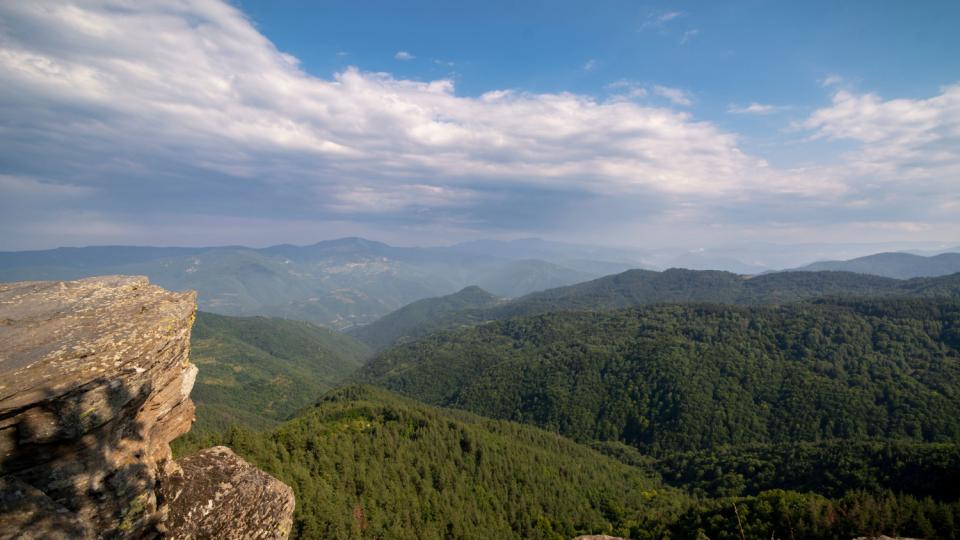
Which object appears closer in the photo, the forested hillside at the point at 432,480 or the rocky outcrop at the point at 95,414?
the rocky outcrop at the point at 95,414

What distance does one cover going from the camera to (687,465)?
449 ft

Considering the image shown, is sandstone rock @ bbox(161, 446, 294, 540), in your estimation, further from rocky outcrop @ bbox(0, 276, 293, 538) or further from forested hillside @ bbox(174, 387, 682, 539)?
forested hillside @ bbox(174, 387, 682, 539)

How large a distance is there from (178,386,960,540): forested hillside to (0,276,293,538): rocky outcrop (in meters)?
37.5

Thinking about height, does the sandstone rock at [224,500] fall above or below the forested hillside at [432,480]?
above

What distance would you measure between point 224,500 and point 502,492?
88.4 m

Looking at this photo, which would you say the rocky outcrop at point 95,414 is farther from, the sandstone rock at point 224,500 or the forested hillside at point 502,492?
the forested hillside at point 502,492

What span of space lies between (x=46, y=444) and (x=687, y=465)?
164695mm

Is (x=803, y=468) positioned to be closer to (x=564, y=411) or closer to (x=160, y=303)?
(x=564, y=411)

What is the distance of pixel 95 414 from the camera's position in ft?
39.1

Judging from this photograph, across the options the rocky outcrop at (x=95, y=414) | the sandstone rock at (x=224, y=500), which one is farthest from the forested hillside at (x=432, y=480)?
the rocky outcrop at (x=95, y=414)

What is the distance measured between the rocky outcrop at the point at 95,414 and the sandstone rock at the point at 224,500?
70 mm

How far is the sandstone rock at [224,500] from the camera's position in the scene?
1498 centimetres

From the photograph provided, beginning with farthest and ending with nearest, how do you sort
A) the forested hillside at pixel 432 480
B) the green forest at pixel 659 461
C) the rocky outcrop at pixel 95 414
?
the green forest at pixel 659 461
the forested hillside at pixel 432 480
the rocky outcrop at pixel 95 414

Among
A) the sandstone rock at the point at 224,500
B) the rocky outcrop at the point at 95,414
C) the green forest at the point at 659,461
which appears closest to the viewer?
the rocky outcrop at the point at 95,414
